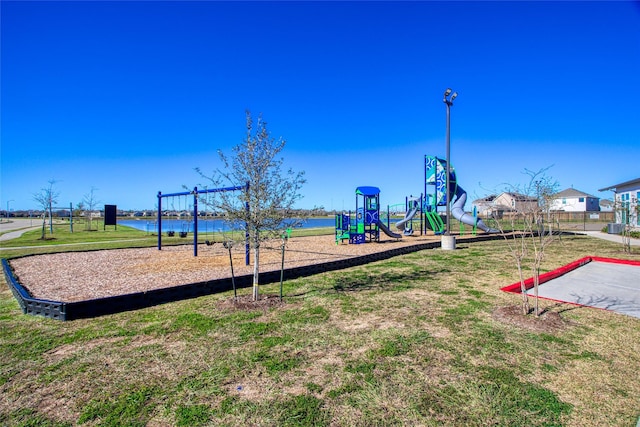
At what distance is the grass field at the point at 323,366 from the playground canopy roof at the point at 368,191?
1294cm

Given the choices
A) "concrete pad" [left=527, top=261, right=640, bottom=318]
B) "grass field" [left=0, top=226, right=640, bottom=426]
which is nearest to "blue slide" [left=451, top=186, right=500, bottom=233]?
"concrete pad" [left=527, top=261, right=640, bottom=318]

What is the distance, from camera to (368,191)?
1905 cm

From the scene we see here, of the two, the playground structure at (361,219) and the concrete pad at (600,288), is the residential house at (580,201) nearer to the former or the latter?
the playground structure at (361,219)

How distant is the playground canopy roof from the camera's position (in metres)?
19.0

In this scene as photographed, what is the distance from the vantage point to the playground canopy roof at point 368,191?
1898 cm

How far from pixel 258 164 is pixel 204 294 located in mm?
3265

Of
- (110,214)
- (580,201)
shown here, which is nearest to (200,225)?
(110,214)

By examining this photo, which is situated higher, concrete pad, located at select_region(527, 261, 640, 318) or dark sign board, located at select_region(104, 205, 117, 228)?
dark sign board, located at select_region(104, 205, 117, 228)

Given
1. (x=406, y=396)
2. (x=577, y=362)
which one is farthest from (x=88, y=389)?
(x=577, y=362)

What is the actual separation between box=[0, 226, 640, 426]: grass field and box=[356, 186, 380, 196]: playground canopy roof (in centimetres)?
1294

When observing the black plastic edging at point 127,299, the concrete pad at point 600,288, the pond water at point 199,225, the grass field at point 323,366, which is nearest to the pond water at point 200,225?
the pond water at point 199,225

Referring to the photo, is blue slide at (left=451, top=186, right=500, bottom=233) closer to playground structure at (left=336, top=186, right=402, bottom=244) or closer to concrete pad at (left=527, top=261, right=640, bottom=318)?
playground structure at (left=336, top=186, right=402, bottom=244)

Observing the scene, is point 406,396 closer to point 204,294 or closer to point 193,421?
point 193,421

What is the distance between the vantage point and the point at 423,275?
9180 millimetres
